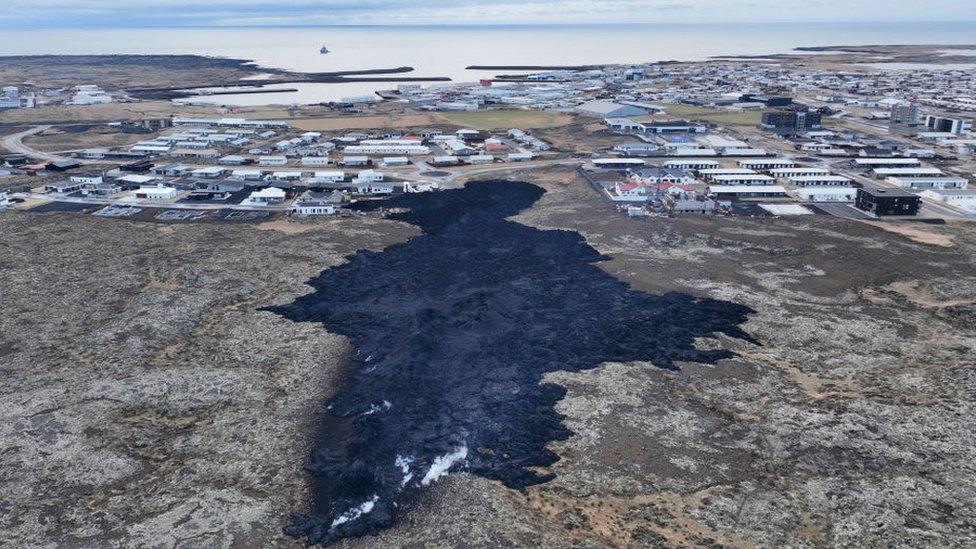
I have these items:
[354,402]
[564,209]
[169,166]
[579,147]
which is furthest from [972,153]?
[169,166]

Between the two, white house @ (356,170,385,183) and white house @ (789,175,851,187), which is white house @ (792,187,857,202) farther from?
white house @ (356,170,385,183)

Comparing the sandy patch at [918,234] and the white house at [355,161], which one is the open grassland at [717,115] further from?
the white house at [355,161]

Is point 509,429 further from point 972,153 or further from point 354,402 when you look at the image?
point 972,153

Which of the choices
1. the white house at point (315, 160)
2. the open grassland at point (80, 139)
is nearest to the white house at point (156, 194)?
the white house at point (315, 160)

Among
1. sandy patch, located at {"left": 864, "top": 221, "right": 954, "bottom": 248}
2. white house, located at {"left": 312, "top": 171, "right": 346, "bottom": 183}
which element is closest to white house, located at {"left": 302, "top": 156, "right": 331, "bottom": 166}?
white house, located at {"left": 312, "top": 171, "right": 346, "bottom": 183}

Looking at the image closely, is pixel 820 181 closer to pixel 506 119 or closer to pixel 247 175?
pixel 506 119

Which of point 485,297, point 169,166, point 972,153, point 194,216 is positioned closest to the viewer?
point 485,297

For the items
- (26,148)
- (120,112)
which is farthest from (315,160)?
(120,112)
